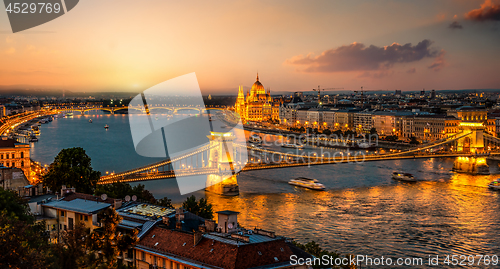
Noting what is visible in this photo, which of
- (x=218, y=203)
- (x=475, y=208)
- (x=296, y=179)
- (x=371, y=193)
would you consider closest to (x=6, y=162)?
(x=218, y=203)

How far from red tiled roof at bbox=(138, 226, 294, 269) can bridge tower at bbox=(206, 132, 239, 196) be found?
7.20 metres

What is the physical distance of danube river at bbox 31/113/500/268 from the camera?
775 centimetres

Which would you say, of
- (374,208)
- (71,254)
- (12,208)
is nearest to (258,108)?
(374,208)

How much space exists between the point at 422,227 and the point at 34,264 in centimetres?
711

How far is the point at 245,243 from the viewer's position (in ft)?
13.9

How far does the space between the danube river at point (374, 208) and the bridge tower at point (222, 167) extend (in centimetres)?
41

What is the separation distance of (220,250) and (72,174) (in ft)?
17.6

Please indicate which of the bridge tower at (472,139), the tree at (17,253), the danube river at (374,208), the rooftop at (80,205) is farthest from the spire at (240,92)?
the tree at (17,253)

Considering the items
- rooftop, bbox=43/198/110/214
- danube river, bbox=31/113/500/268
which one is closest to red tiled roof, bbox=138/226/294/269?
rooftop, bbox=43/198/110/214

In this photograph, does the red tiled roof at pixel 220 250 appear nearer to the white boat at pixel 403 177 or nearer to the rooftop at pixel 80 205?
the rooftop at pixel 80 205

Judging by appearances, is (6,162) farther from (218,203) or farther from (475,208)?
(475,208)

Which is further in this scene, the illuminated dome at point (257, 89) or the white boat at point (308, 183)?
the illuminated dome at point (257, 89)

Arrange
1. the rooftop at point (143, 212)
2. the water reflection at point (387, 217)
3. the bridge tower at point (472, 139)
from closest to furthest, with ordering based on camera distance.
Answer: the rooftop at point (143, 212)
the water reflection at point (387, 217)
the bridge tower at point (472, 139)

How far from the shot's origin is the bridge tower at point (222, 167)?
39.4 ft
